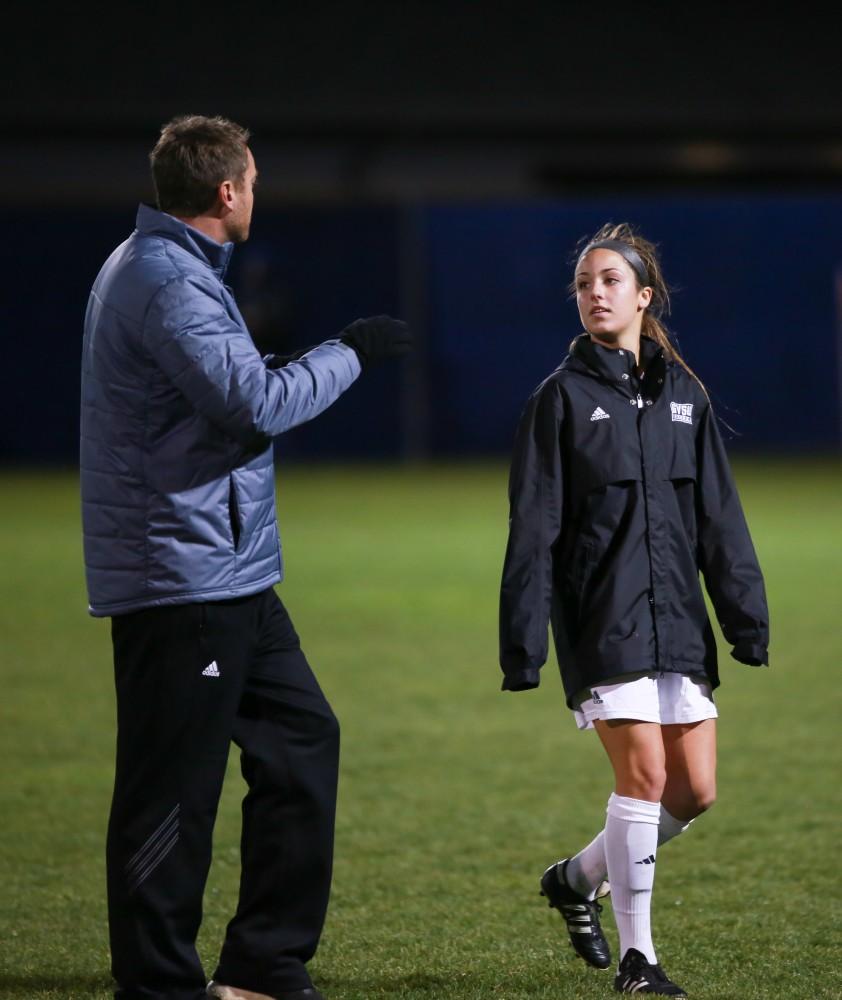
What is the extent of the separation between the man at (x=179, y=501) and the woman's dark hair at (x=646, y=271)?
2.49ft

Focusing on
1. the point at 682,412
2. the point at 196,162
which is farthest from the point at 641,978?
the point at 196,162

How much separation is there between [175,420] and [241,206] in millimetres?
499

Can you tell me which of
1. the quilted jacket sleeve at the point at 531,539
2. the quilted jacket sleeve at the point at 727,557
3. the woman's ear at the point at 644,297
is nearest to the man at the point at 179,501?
the quilted jacket sleeve at the point at 531,539

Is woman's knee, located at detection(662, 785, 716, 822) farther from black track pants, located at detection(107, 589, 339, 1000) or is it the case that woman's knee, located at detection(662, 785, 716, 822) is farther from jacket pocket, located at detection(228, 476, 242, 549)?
jacket pocket, located at detection(228, 476, 242, 549)

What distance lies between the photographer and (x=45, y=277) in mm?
25047

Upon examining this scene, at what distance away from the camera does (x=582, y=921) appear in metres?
4.24

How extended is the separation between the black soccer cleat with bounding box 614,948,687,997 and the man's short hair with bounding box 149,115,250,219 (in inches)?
78.7

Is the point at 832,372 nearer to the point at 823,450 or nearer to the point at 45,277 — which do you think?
the point at 823,450

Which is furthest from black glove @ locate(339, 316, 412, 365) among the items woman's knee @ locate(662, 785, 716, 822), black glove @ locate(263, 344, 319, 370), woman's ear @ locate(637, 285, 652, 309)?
woman's knee @ locate(662, 785, 716, 822)

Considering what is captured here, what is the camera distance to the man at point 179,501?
3.49m

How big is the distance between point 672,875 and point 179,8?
2806 cm

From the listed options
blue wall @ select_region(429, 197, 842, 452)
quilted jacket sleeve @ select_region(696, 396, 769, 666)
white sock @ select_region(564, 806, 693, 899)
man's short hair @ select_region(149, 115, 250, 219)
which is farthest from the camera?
blue wall @ select_region(429, 197, 842, 452)

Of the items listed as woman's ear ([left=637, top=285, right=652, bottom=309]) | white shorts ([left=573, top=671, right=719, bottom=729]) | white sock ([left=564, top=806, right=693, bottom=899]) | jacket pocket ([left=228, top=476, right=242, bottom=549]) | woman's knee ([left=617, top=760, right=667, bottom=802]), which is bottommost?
white sock ([left=564, top=806, right=693, bottom=899])

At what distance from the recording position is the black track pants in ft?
11.8
